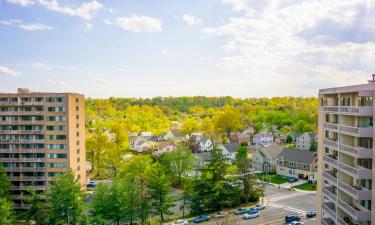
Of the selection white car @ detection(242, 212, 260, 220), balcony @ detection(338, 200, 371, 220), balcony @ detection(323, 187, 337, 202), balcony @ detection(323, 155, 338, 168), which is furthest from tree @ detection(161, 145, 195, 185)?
balcony @ detection(338, 200, 371, 220)

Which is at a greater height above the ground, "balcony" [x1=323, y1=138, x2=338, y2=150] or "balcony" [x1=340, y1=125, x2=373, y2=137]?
"balcony" [x1=340, y1=125, x2=373, y2=137]

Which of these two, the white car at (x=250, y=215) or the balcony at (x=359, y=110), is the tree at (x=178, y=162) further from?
the balcony at (x=359, y=110)

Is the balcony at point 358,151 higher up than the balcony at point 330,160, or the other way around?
the balcony at point 358,151

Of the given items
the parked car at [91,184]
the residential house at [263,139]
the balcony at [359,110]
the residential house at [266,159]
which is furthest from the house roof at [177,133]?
the balcony at [359,110]

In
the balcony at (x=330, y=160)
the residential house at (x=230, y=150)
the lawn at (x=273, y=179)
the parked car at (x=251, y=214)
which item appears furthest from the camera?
the residential house at (x=230, y=150)

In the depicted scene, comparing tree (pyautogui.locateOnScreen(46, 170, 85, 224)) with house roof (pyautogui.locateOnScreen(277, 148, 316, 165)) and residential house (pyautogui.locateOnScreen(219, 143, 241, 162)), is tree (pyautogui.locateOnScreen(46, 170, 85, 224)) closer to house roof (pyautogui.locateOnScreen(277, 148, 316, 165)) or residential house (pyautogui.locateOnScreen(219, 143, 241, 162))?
house roof (pyautogui.locateOnScreen(277, 148, 316, 165))

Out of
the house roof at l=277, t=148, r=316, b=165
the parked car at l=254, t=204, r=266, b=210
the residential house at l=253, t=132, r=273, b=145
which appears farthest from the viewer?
the residential house at l=253, t=132, r=273, b=145
